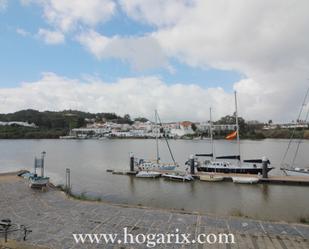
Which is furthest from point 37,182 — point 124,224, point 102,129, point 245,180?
point 102,129

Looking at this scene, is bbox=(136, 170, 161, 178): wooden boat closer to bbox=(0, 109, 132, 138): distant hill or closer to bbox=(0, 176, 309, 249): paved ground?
bbox=(0, 176, 309, 249): paved ground

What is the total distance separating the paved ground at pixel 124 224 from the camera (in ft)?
26.8

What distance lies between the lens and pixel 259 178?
84.0 ft

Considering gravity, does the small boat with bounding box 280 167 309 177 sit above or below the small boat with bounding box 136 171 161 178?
above

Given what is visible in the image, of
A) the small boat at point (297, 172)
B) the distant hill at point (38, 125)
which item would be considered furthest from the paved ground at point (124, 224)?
the distant hill at point (38, 125)

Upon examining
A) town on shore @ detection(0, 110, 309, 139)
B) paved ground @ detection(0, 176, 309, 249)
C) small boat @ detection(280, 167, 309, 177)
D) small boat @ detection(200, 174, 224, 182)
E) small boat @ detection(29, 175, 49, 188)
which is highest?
town on shore @ detection(0, 110, 309, 139)

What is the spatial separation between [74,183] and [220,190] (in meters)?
13.9

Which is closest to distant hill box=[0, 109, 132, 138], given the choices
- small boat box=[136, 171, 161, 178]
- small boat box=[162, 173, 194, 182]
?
small boat box=[136, 171, 161, 178]

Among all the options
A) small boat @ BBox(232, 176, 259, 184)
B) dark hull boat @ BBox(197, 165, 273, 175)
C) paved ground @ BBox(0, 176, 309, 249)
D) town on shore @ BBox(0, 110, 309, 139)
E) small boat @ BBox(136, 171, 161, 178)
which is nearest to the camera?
paved ground @ BBox(0, 176, 309, 249)

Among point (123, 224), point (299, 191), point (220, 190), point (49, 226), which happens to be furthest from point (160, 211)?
point (299, 191)

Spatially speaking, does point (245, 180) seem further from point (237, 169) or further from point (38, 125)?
point (38, 125)

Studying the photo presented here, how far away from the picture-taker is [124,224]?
9734 mm

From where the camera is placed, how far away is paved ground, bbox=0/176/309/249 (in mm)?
8156

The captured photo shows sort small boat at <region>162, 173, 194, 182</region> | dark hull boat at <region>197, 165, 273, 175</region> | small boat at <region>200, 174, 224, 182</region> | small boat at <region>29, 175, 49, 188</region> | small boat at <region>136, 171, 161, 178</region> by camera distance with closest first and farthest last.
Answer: small boat at <region>29, 175, 49, 188</region> → small boat at <region>200, 174, 224, 182</region> → small boat at <region>162, 173, 194, 182</region> → dark hull boat at <region>197, 165, 273, 175</region> → small boat at <region>136, 171, 161, 178</region>
